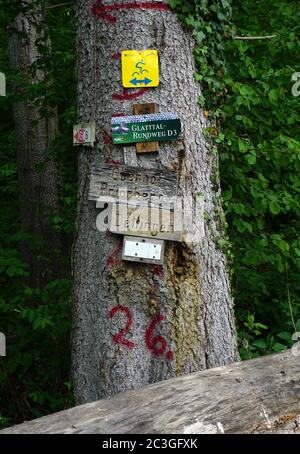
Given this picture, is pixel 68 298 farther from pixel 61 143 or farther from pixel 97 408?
pixel 97 408

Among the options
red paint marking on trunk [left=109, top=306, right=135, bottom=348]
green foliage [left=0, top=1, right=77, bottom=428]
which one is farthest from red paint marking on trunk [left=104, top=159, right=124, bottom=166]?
green foliage [left=0, top=1, right=77, bottom=428]

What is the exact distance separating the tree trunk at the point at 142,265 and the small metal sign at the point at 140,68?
0.04m

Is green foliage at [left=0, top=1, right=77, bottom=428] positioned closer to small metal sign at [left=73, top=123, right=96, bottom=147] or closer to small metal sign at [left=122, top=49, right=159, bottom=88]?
small metal sign at [left=73, top=123, right=96, bottom=147]

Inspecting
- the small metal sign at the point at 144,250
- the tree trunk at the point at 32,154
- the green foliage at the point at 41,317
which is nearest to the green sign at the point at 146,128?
the small metal sign at the point at 144,250

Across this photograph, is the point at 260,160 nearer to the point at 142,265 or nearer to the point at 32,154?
the point at 142,265

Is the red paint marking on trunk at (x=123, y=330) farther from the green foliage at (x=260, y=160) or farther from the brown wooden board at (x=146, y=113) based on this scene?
the green foliage at (x=260, y=160)

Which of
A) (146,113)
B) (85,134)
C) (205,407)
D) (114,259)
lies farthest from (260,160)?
(205,407)

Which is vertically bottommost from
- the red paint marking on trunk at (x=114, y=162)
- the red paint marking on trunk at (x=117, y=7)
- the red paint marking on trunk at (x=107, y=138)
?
the red paint marking on trunk at (x=114, y=162)

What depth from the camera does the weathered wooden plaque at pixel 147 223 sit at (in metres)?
3.28

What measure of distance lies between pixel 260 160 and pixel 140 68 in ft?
6.08

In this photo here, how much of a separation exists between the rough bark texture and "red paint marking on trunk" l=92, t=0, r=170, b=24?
73.0 inches

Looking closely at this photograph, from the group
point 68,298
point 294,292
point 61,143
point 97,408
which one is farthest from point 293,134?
point 97,408

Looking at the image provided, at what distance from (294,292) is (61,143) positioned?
2.30 metres

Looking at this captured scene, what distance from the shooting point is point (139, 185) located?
330 cm
